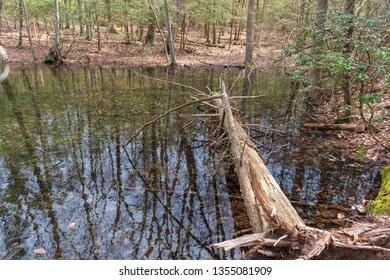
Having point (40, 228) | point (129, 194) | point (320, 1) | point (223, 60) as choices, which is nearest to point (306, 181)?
point (129, 194)

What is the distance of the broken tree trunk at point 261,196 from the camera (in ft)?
10.3

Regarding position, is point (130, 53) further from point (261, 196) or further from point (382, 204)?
point (382, 204)

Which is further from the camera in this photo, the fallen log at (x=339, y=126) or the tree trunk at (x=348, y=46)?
the fallen log at (x=339, y=126)

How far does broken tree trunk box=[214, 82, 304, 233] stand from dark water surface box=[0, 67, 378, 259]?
0.59 meters

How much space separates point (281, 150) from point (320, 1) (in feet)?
20.4

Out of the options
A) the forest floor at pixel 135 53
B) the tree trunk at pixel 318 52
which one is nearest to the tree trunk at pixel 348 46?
the tree trunk at pixel 318 52

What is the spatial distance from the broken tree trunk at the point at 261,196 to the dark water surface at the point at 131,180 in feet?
1.93

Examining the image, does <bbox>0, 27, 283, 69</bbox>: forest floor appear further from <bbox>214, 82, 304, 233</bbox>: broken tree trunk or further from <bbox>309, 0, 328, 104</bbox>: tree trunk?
<bbox>214, 82, 304, 233</bbox>: broken tree trunk

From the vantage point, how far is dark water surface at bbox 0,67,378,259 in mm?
4023

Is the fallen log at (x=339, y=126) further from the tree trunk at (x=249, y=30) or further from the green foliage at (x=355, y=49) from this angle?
the tree trunk at (x=249, y=30)

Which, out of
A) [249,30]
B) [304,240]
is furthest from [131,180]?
[249,30]

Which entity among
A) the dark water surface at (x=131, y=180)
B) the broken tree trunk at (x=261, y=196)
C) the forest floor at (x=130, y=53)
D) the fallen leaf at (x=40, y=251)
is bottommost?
the fallen leaf at (x=40, y=251)

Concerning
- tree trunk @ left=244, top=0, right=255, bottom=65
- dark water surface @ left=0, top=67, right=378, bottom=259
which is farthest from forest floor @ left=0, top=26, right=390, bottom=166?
dark water surface @ left=0, top=67, right=378, bottom=259
